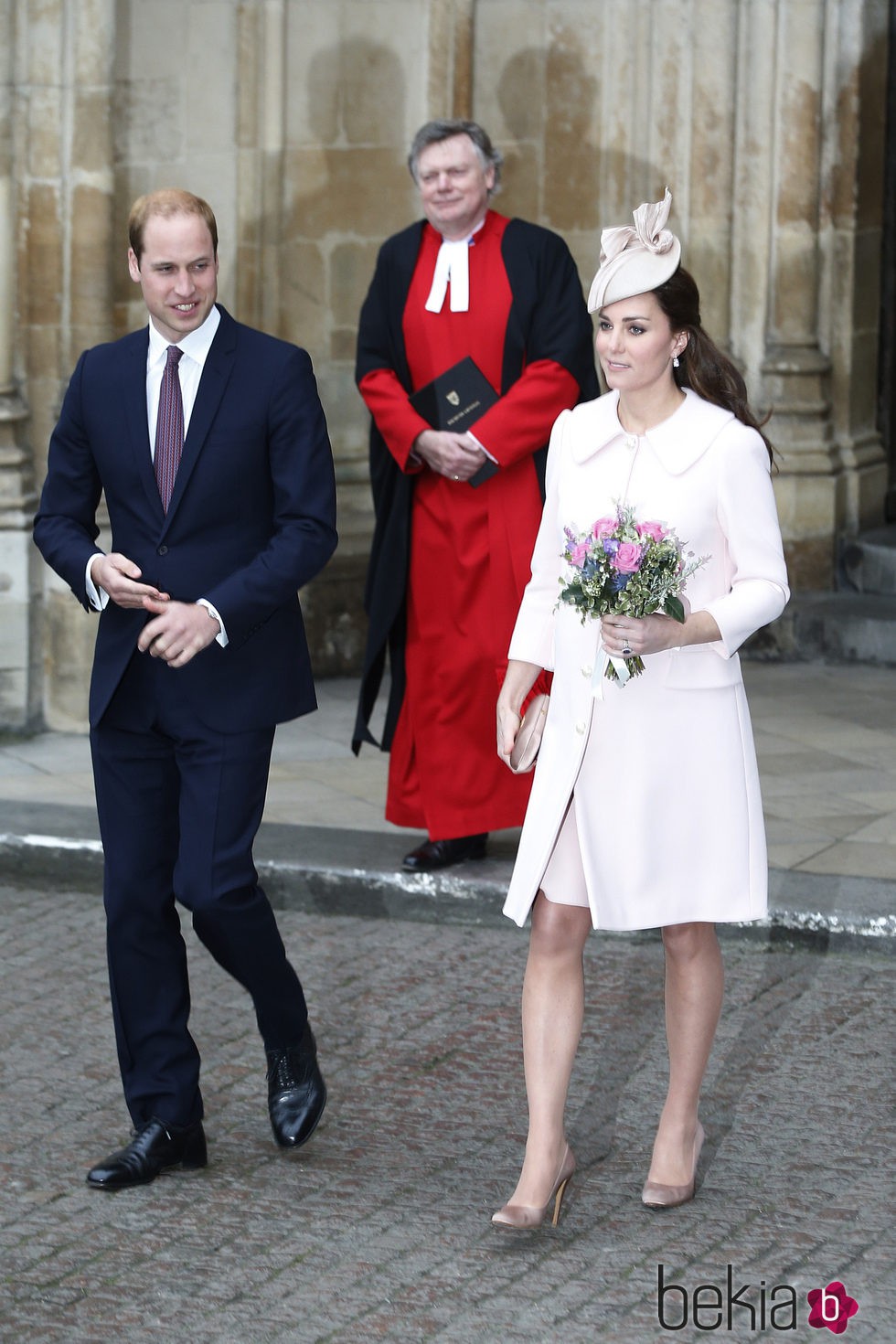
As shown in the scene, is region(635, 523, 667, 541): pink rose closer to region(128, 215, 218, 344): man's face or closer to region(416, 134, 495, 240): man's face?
region(128, 215, 218, 344): man's face

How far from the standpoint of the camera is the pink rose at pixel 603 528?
4.04 meters

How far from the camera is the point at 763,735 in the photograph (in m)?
8.28

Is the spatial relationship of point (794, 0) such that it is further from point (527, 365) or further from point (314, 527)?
point (314, 527)

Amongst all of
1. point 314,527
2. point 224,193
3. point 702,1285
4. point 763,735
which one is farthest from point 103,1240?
point 224,193

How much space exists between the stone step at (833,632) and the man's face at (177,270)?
5406 millimetres

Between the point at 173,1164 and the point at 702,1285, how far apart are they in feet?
3.73

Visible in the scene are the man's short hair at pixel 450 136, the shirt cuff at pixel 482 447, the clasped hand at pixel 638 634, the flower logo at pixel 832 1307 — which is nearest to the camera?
the flower logo at pixel 832 1307

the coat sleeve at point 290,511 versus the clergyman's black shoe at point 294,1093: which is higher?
the coat sleeve at point 290,511

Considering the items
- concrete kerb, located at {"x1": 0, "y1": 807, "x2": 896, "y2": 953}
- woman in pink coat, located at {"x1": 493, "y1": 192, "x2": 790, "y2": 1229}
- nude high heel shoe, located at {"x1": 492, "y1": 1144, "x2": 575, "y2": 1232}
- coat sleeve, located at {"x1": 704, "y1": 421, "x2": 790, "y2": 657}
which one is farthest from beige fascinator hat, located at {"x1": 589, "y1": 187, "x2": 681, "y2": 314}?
concrete kerb, located at {"x1": 0, "y1": 807, "x2": 896, "y2": 953}

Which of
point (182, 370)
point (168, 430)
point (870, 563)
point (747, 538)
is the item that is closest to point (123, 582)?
point (168, 430)

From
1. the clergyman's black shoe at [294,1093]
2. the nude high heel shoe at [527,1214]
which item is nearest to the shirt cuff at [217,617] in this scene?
the clergyman's black shoe at [294,1093]

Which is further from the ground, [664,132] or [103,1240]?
[664,132]

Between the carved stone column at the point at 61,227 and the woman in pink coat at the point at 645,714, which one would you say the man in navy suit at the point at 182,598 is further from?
the carved stone column at the point at 61,227

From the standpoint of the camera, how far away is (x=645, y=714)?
4.25 metres
